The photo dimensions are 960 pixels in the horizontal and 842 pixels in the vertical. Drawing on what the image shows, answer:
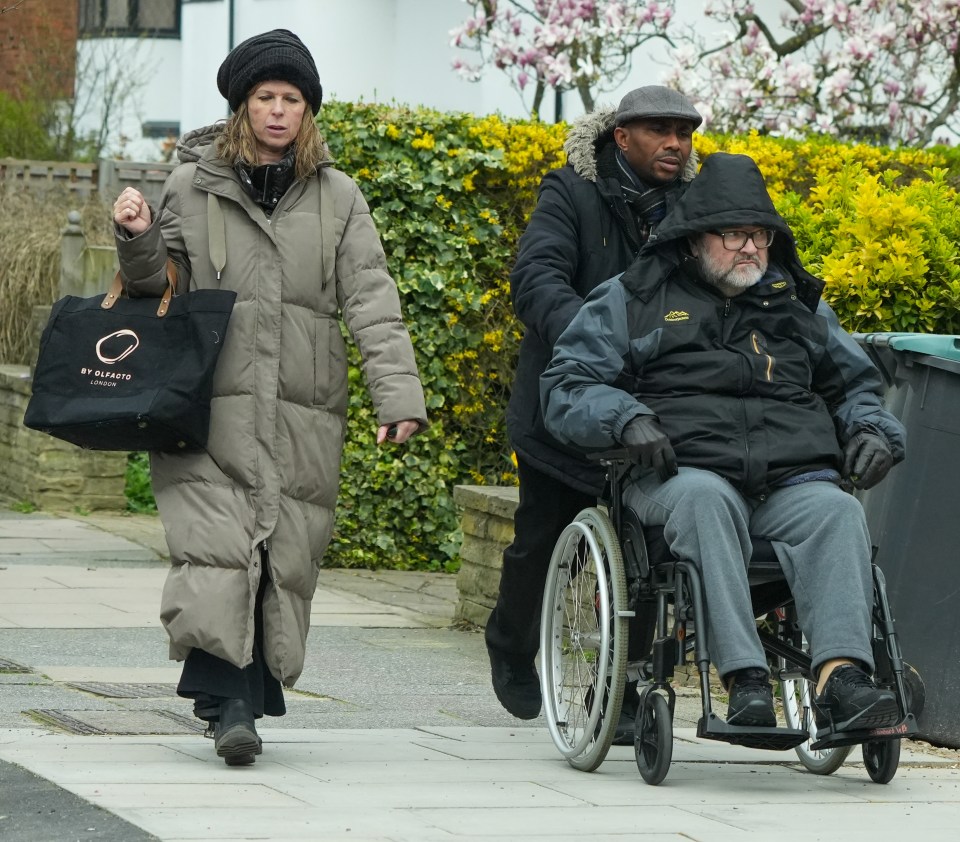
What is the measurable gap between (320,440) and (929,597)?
6.09 feet

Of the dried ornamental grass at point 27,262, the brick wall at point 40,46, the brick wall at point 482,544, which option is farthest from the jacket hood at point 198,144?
the brick wall at point 40,46

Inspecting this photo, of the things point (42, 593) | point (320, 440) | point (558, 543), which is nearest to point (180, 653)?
point (320, 440)

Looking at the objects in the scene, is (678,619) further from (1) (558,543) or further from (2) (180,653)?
(2) (180,653)

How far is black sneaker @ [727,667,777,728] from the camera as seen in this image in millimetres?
4617

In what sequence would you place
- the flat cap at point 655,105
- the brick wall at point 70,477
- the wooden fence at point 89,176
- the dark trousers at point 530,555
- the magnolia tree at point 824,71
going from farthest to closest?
the wooden fence at point 89,176 < the magnolia tree at point 824,71 < the brick wall at point 70,477 < the dark trousers at point 530,555 < the flat cap at point 655,105

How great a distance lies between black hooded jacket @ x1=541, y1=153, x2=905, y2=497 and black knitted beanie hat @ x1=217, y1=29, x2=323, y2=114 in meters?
0.98

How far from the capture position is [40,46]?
25.5 m

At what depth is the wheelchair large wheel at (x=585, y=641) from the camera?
4.89m

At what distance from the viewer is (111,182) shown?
1630 centimetres

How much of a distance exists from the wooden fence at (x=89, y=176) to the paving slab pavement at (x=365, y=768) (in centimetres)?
832

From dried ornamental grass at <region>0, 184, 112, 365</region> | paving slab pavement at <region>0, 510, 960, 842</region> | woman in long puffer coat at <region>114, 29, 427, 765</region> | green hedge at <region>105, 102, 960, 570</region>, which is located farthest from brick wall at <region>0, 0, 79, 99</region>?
woman in long puffer coat at <region>114, 29, 427, 765</region>

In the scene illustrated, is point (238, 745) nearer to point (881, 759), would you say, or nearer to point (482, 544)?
point (881, 759)

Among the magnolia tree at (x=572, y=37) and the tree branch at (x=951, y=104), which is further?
the magnolia tree at (x=572, y=37)

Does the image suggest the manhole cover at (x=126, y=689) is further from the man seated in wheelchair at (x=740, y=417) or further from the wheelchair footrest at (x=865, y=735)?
the wheelchair footrest at (x=865, y=735)
